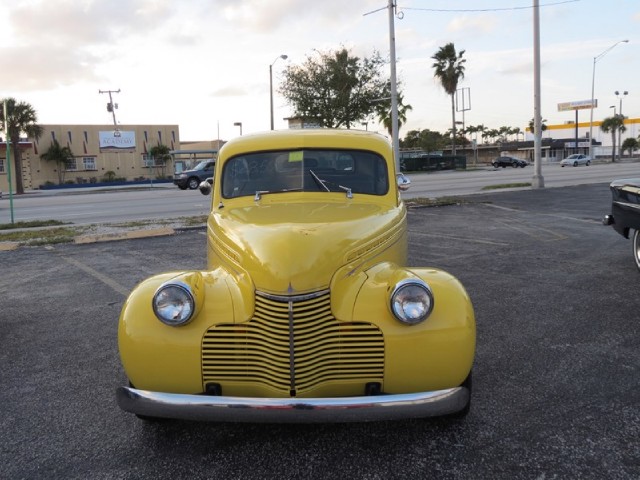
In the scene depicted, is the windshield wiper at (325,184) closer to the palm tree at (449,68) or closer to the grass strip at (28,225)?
the grass strip at (28,225)

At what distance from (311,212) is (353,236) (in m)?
0.47

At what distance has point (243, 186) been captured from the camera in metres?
4.68

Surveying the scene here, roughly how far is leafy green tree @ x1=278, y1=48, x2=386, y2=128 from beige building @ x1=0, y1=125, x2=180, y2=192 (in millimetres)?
19880

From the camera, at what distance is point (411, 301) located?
313 centimetres

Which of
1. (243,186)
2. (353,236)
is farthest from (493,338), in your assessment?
(243,186)

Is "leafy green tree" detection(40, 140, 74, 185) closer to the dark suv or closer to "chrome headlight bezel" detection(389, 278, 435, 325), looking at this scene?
the dark suv

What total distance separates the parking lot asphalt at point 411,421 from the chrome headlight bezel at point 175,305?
2.58 ft

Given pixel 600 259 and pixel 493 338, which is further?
pixel 600 259

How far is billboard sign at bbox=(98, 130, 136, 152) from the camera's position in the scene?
174 feet

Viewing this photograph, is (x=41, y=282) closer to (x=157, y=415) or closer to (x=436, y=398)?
(x=157, y=415)

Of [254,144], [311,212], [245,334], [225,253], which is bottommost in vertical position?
[245,334]

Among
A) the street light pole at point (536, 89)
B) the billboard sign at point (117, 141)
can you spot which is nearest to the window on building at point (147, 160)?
the billboard sign at point (117, 141)

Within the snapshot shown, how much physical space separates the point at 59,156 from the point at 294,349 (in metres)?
52.2

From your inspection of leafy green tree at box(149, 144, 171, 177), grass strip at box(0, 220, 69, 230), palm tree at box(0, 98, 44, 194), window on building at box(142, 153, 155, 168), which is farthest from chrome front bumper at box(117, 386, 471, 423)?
window on building at box(142, 153, 155, 168)
